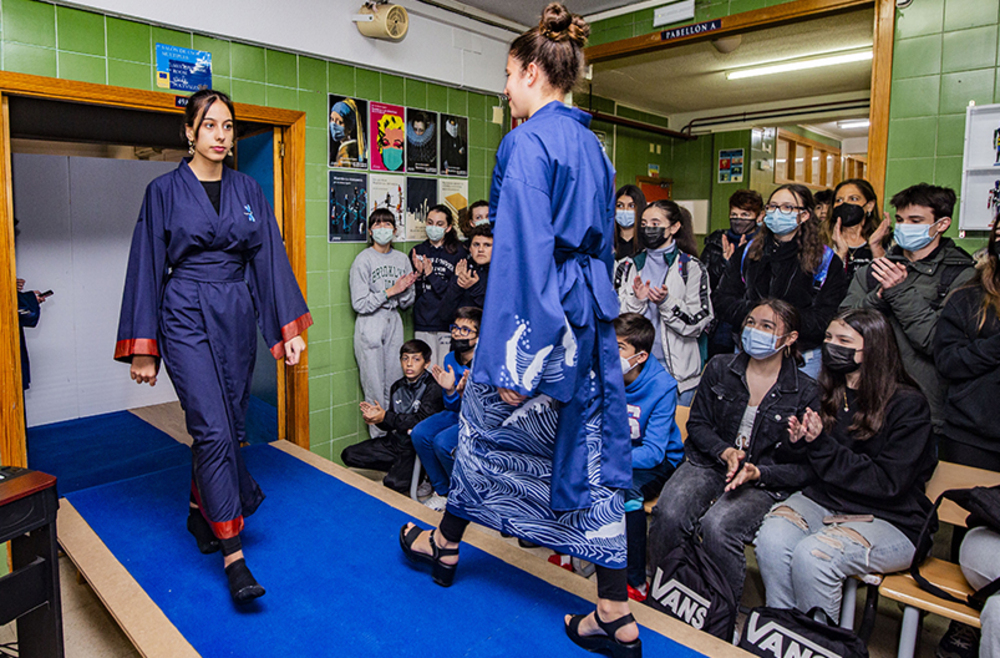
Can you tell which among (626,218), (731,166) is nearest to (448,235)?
(626,218)

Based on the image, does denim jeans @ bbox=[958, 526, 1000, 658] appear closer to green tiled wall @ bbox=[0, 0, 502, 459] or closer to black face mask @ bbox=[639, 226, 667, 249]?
black face mask @ bbox=[639, 226, 667, 249]

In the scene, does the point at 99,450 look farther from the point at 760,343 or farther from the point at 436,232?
the point at 760,343

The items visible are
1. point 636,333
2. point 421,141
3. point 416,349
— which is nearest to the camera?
point 636,333

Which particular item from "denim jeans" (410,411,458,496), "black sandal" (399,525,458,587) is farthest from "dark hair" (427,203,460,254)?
"black sandal" (399,525,458,587)

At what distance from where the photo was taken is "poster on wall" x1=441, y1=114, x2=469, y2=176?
467cm

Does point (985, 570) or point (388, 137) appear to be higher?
point (388, 137)

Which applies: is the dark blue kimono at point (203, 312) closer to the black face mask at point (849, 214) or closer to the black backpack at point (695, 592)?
the black backpack at point (695, 592)

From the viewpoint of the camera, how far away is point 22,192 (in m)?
4.83

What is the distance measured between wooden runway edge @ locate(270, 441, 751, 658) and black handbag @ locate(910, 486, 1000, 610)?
0.62 metres

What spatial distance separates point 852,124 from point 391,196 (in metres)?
8.65

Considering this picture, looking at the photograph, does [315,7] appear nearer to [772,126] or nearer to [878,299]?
[878,299]

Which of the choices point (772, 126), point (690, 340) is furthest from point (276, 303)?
point (772, 126)

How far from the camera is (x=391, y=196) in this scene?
14.3 ft

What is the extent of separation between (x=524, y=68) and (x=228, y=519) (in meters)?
1.54
